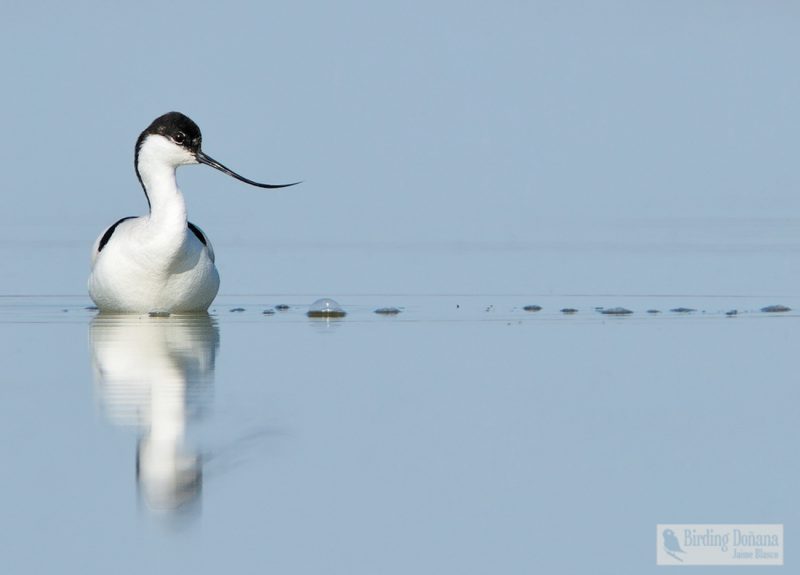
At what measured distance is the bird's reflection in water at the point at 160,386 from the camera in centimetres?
579

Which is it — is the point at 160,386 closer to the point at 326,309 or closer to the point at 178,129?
the point at 326,309

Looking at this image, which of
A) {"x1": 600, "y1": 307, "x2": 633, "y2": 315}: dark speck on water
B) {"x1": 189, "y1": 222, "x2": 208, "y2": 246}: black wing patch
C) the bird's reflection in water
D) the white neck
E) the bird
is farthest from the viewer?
{"x1": 189, "y1": 222, "x2": 208, "y2": 246}: black wing patch

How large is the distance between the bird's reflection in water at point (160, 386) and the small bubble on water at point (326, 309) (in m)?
0.67

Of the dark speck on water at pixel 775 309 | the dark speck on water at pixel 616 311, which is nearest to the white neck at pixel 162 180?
the dark speck on water at pixel 616 311

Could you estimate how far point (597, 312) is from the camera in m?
10.8

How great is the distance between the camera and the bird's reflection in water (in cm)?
579

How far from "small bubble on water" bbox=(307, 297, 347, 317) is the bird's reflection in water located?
669 mm

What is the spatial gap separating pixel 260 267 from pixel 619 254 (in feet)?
11.1

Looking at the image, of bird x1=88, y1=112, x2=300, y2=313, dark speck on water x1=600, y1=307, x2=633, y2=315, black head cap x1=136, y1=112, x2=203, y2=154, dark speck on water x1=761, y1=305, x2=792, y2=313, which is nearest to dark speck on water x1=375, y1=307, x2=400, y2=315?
bird x1=88, y1=112, x2=300, y2=313

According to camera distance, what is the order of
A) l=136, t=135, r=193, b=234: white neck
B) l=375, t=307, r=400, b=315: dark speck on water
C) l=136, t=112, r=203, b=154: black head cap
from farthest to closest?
l=136, t=112, r=203, b=154: black head cap, l=136, t=135, r=193, b=234: white neck, l=375, t=307, r=400, b=315: dark speck on water

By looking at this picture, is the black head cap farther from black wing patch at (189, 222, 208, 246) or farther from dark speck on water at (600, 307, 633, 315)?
dark speck on water at (600, 307, 633, 315)

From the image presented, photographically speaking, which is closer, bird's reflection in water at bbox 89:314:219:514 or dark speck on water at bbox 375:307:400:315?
bird's reflection in water at bbox 89:314:219:514

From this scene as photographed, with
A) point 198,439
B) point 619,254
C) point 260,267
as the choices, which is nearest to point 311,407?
point 198,439

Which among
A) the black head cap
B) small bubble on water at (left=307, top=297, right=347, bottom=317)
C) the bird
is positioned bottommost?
small bubble on water at (left=307, top=297, right=347, bottom=317)
